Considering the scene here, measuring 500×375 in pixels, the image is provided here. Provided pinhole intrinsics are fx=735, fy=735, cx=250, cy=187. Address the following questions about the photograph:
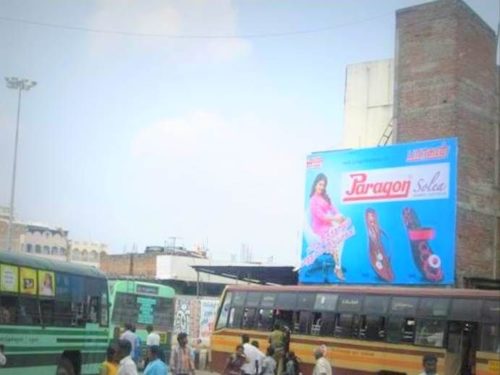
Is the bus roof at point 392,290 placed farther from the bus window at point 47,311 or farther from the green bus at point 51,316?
the bus window at point 47,311

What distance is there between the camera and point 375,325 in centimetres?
1833

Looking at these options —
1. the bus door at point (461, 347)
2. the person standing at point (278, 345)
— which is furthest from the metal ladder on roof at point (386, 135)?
the bus door at point (461, 347)

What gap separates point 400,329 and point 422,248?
7164 mm

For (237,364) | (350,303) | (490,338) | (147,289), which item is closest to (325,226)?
(147,289)

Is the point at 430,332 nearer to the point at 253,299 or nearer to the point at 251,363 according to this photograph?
the point at 251,363

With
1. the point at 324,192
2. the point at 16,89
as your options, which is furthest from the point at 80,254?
the point at 324,192

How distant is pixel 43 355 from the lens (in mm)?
15477

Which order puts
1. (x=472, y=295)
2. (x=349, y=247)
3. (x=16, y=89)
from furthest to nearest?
(x=16, y=89) → (x=349, y=247) → (x=472, y=295)

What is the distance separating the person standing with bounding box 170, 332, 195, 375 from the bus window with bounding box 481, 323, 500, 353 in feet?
21.3

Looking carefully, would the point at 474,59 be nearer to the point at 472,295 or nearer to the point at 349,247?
the point at 349,247

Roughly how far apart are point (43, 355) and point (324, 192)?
48.3 feet

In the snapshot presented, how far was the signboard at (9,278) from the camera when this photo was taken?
14000 mm

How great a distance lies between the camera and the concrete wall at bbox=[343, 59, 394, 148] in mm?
30281

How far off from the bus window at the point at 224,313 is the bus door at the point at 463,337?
27.2ft
